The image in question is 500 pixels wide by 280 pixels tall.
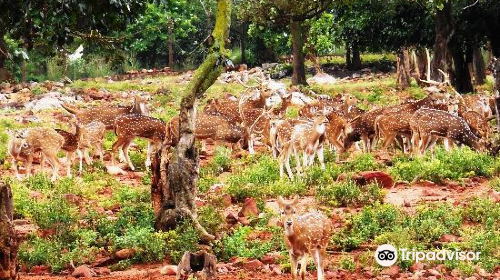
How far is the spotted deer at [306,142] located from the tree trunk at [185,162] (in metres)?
4.51

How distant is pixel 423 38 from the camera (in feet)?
104

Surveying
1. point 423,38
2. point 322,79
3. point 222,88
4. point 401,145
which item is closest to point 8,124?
point 401,145

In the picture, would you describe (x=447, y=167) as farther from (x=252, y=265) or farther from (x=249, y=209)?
(x=252, y=265)

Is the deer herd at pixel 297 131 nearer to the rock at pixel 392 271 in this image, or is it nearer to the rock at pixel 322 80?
the rock at pixel 392 271

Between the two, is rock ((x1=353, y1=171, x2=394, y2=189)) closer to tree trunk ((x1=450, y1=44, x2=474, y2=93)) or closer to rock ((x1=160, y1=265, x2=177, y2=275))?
rock ((x1=160, y1=265, x2=177, y2=275))

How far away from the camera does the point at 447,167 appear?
15148 mm

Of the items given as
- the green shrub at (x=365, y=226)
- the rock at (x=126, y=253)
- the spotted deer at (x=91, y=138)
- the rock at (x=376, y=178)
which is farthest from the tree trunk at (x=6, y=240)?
the spotted deer at (x=91, y=138)

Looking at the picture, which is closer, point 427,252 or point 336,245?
point 427,252

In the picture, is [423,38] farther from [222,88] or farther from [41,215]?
[41,215]

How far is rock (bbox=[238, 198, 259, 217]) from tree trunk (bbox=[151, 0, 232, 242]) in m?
1.43

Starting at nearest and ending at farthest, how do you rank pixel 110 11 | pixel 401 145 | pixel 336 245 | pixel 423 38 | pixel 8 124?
pixel 110 11 < pixel 336 245 < pixel 401 145 < pixel 8 124 < pixel 423 38

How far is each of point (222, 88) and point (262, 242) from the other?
81.5 feet

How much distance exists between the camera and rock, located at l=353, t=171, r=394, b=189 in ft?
46.9

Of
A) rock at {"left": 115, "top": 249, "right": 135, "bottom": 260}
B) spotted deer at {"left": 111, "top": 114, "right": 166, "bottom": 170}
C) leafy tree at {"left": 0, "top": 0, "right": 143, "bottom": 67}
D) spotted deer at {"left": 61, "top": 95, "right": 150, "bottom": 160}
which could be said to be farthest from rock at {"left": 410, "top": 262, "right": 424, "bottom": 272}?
spotted deer at {"left": 61, "top": 95, "right": 150, "bottom": 160}
